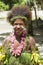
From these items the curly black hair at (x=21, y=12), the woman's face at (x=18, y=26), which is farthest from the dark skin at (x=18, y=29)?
the curly black hair at (x=21, y=12)

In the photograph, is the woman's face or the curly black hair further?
the curly black hair

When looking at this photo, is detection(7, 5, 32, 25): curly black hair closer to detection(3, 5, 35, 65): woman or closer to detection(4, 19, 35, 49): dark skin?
detection(3, 5, 35, 65): woman

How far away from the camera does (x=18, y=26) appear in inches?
141

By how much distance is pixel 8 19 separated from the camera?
3.75 metres

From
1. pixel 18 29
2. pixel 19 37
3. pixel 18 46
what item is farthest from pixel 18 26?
pixel 18 46

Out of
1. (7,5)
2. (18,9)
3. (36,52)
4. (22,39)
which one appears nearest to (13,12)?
(18,9)

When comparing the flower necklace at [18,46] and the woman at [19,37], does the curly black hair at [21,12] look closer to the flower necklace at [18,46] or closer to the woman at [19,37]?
the woman at [19,37]

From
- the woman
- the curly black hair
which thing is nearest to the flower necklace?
the woman

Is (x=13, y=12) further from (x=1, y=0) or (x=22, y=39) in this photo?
(x=1, y=0)

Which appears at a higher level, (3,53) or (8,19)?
(8,19)

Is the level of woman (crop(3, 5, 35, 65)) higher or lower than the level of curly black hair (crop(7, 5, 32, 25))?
lower

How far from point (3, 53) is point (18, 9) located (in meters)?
0.62

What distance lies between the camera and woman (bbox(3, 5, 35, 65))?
3570mm

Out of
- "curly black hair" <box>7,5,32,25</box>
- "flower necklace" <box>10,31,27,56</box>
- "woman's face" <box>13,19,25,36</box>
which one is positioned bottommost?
"flower necklace" <box>10,31,27,56</box>
